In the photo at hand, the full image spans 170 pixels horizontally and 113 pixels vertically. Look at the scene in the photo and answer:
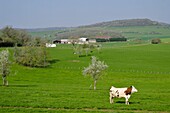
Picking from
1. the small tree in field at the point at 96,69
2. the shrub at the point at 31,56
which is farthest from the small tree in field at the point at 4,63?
the shrub at the point at 31,56

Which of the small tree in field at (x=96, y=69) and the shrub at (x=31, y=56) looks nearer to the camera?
the small tree in field at (x=96, y=69)

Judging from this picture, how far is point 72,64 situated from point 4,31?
68418 millimetres

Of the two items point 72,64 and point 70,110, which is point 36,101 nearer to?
point 70,110

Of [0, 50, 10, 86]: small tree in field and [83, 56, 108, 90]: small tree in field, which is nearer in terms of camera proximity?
[0, 50, 10, 86]: small tree in field

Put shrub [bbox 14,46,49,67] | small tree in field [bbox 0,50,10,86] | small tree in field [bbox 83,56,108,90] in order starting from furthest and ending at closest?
shrub [bbox 14,46,49,67], small tree in field [bbox 83,56,108,90], small tree in field [bbox 0,50,10,86]

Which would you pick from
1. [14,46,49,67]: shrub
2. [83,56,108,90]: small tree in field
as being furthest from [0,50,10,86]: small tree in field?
[14,46,49,67]: shrub

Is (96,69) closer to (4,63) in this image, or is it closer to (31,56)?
(4,63)

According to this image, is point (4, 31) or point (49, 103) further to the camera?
point (4, 31)

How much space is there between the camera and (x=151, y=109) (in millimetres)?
26891

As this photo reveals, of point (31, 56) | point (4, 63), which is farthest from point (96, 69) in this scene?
point (31, 56)

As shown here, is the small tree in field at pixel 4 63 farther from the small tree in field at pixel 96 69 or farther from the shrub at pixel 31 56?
the shrub at pixel 31 56

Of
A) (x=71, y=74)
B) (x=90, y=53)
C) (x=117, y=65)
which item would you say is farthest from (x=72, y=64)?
(x=90, y=53)

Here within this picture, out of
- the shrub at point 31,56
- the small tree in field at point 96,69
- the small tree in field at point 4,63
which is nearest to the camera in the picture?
the small tree in field at point 4,63

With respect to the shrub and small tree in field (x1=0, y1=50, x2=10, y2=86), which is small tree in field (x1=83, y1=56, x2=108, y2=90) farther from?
the shrub
